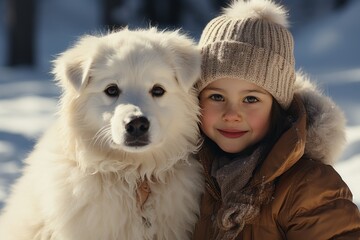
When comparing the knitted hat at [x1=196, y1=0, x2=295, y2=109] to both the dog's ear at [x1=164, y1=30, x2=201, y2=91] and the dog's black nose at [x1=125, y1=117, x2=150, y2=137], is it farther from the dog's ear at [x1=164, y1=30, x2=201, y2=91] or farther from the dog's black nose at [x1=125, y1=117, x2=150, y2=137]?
the dog's black nose at [x1=125, y1=117, x2=150, y2=137]

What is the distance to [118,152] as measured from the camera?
3.74 m

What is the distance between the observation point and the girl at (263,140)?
3496 millimetres

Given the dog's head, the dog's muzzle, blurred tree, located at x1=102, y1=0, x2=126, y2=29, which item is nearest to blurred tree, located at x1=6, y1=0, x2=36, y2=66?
blurred tree, located at x1=102, y1=0, x2=126, y2=29

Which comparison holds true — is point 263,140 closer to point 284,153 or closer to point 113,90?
point 284,153

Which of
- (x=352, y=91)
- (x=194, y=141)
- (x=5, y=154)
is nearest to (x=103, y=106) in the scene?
(x=194, y=141)

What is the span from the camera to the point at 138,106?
3424mm

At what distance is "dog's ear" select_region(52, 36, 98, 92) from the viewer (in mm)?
3605

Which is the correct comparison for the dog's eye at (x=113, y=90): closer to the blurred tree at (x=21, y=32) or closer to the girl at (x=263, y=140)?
the girl at (x=263, y=140)

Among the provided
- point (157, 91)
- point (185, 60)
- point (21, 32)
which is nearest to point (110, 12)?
point (21, 32)

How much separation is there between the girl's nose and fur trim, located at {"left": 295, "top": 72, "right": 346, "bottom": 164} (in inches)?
15.6

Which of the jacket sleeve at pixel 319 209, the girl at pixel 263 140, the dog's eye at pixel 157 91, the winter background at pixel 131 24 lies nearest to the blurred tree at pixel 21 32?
the winter background at pixel 131 24

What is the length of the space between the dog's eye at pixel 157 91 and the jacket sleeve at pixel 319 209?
2.72 feet

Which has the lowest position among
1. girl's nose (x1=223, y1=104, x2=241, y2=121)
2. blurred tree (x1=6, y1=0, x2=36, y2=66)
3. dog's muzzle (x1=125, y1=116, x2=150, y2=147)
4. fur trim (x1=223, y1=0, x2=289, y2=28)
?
blurred tree (x1=6, y1=0, x2=36, y2=66)

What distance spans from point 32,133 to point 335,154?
5.87 meters
